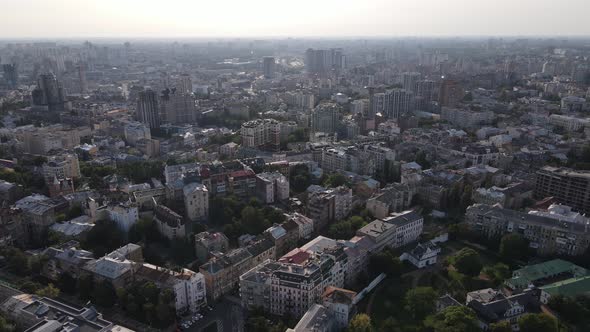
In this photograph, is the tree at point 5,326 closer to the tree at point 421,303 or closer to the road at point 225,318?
the road at point 225,318

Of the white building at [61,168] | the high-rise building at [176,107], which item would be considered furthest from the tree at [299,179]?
the high-rise building at [176,107]

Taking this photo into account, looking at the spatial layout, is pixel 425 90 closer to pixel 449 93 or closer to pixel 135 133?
pixel 449 93

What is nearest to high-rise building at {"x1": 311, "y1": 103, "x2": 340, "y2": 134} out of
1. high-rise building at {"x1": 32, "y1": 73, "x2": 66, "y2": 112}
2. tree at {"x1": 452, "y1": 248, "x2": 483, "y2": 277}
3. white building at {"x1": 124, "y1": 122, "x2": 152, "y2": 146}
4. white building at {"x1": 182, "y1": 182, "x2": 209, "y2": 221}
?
white building at {"x1": 124, "y1": 122, "x2": 152, "y2": 146}

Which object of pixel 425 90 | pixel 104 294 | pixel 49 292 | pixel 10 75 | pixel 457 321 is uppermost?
pixel 10 75

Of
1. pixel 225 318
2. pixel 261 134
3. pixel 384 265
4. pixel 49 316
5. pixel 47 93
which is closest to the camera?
pixel 49 316

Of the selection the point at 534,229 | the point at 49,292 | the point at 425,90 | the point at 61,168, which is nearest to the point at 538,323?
the point at 534,229

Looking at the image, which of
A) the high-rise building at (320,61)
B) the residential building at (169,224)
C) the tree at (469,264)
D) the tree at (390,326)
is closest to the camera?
the tree at (390,326)
